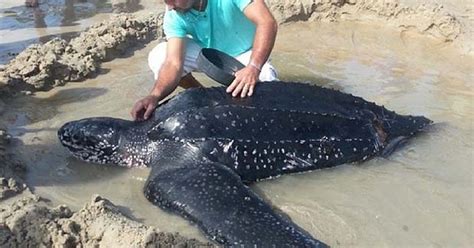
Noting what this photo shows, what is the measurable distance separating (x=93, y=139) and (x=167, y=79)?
566 mm

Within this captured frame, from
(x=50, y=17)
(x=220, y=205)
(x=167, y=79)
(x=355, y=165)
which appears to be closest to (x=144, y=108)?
(x=167, y=79)

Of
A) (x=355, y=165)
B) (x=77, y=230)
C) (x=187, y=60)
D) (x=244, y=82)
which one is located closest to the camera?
(x=77, y=230)

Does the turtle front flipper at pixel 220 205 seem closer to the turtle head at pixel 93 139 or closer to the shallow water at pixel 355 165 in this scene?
the shallow water at pixel 355 165

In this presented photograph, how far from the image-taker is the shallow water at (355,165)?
2684 mm

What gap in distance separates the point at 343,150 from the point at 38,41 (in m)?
3.14

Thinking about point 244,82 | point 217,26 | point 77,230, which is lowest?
point 77,230

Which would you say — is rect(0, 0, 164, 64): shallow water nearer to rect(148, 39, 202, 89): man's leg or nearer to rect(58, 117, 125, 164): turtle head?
rect(148, 39, 202, 89): man's leg

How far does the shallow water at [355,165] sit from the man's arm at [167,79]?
0.35 m

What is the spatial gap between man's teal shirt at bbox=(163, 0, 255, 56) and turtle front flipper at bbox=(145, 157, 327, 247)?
99 cm

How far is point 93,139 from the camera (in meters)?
3.19

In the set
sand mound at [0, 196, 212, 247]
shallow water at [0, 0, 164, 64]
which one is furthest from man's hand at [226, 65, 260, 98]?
shallow water at [0, 0, 164, 64]

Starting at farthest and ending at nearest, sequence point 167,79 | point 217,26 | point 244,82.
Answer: point 217,26 < point 167,79 < point 244,82

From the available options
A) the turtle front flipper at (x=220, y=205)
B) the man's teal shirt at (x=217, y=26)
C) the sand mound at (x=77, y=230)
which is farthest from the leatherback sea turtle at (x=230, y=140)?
the man's teal shirt at (x=217, y=26)

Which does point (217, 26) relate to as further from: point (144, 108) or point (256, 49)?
point (144, 108)
